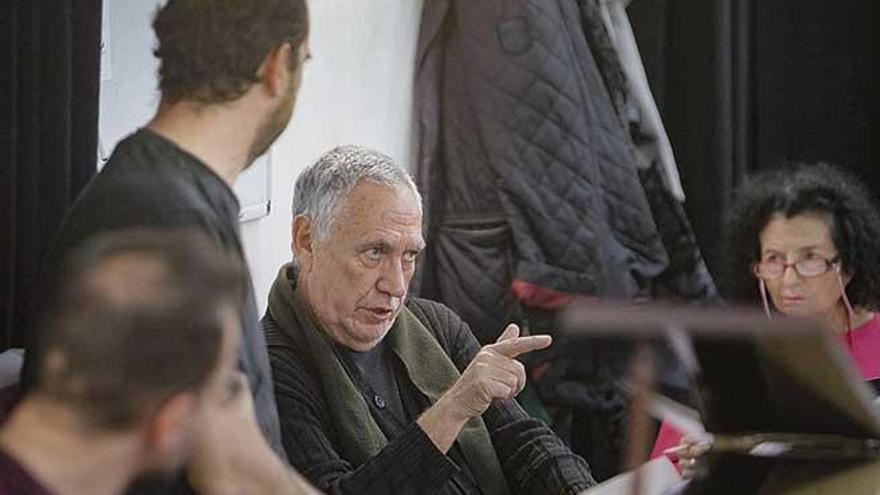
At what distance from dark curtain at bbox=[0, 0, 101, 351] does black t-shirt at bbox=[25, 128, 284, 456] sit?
2.6 inches

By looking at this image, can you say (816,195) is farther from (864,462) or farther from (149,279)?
(149,279)

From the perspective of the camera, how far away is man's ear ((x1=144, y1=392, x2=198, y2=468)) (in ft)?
4.68

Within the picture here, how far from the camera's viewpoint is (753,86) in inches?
85.0

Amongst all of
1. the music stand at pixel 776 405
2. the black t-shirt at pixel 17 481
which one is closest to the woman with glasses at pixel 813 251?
the music stand at pixel 776 405

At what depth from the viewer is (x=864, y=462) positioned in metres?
1.67

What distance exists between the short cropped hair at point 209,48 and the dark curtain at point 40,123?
0.29 ft

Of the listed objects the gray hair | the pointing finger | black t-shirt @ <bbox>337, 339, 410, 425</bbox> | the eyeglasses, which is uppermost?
the gray hair

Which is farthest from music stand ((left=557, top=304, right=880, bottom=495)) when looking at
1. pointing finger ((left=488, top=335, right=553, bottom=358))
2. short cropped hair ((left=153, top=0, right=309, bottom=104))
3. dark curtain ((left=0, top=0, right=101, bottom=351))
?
dark curtain ((left=0, top=0, right=101, bottom=351))

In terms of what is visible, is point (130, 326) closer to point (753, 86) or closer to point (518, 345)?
point (518, 345)

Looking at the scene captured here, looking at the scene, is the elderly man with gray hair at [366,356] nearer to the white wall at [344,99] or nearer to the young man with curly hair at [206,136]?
the white wall at [344,99]

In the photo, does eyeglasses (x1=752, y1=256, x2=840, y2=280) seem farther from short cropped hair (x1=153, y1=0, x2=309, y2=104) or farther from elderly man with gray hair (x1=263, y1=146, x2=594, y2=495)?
short cropped hair (x1=153, y1=0, x2=309, y2=104)

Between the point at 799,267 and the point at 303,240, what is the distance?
0.76m

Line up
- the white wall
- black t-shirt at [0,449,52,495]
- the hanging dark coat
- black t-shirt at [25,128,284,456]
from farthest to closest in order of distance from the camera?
the hanging dark coat
the white wall
black t-shirt at [25,128,284,456]
black t-shirt at [0,449,52,495]

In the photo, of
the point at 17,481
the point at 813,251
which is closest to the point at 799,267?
the point at 813,251
